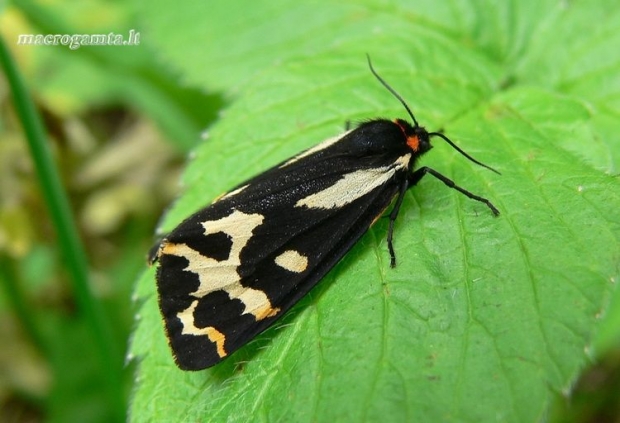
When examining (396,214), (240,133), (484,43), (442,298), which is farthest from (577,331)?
(484,43)

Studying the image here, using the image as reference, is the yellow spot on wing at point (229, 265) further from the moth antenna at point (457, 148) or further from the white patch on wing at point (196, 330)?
the moth antenna at point (457, 148)

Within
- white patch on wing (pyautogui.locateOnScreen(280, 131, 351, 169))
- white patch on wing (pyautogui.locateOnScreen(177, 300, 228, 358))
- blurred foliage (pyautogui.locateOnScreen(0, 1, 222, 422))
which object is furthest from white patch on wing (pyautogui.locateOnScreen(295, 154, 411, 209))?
blurred foliage (pyautogui.locateOnScreen(0, 1, 222, 422))

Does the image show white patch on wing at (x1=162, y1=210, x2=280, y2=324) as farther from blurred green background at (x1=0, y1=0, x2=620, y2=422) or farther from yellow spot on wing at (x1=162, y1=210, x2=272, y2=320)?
blurred green background at (x1=0, y1=0, x2=620, y2=422)

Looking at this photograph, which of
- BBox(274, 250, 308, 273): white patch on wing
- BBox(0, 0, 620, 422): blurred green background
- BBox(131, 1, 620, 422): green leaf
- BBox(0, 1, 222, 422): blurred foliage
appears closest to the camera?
BBox(131, 1, 620, 422): green leaf

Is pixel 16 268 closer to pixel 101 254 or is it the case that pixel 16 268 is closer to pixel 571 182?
pixel 101 254

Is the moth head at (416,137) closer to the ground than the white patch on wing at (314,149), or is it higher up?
closer to the ground

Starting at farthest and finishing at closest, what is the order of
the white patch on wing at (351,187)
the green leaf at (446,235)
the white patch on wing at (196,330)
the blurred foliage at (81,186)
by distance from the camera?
the blurred foliage at (81,186), the white patch on wing at (351,187), the white patch on wing at (196,330), the green leaf at (446,235)

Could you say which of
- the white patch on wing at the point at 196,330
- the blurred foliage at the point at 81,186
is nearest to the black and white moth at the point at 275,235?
the white patch on wing at the point at 196,330
